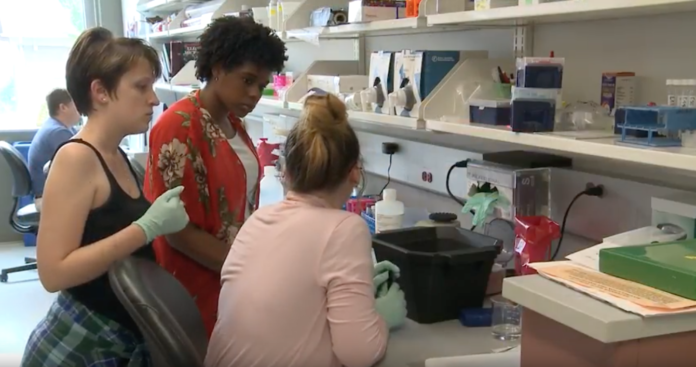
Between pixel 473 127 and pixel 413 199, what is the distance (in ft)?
2.89

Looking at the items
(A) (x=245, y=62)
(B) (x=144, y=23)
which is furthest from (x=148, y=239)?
(B) (x=144, y=23)

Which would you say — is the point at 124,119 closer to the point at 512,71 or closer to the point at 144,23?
the point at 512,71

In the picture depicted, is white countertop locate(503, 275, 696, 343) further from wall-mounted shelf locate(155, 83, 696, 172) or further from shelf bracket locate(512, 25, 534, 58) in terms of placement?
shelf bracket locate(512, 25, 534, 58)

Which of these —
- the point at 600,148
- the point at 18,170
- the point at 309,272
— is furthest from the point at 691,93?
the point at 18,170

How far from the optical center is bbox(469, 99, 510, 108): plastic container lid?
1.57 m

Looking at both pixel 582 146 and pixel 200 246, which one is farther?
pixel 200 246

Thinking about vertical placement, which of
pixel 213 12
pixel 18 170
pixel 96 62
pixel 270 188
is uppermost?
pixel 213 12

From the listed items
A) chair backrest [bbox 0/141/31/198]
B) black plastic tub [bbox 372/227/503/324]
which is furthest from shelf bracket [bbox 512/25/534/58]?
chair backrest [bbox 0/141/31/198]

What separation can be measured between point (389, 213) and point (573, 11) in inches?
38.6

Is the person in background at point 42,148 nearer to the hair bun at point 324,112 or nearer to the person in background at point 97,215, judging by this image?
the person in background at point 97,215

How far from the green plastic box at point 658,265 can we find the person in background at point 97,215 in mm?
850

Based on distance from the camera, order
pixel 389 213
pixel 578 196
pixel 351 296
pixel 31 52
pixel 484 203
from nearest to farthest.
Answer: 1. pixel 351 296
2. pixel 578 196
3. pixel 484 203
4. pixel 389 213
5. pixel 31 52

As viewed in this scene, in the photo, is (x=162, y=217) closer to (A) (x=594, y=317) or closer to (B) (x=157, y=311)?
(B) (x=157, y=311)

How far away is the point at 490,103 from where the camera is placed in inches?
63.0
